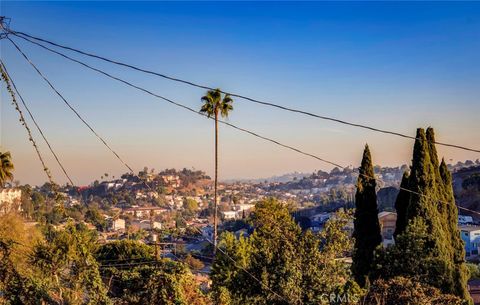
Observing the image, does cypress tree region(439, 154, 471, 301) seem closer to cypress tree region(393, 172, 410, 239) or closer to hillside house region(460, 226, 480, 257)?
cypress tree region(393, 172, 410, 239)

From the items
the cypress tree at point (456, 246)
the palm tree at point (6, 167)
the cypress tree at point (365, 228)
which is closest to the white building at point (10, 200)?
the palm tree at point (6, 167)

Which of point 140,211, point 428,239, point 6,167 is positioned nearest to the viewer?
point 428,239

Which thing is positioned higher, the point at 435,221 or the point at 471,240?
the point at 435,221

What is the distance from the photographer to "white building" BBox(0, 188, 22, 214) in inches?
3210

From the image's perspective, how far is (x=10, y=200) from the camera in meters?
91.7

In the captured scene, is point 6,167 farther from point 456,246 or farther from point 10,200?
point 10,200

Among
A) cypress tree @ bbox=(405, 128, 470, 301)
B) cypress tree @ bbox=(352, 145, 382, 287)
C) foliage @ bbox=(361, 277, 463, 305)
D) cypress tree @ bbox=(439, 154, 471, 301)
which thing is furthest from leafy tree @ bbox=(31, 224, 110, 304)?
cypress tree @ bbox=(439, 154, 471, 301)

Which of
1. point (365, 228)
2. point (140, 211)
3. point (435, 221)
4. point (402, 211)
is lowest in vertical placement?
point (365, 228)

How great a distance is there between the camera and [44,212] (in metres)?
90.4

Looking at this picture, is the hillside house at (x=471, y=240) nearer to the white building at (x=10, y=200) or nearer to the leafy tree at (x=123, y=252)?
the leafy tree at (x=123, y=252)

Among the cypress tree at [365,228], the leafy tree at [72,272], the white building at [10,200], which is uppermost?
the white building at [10,200]

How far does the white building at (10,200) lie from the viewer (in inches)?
3210

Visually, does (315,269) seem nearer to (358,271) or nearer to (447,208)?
(358,271)

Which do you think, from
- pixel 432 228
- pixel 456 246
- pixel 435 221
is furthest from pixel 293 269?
pixel 456 246
